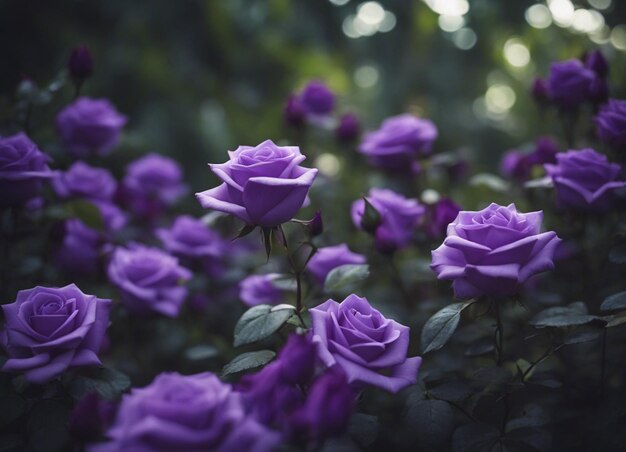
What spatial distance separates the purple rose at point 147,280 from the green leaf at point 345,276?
0.35m

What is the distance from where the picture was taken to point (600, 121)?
985 mm

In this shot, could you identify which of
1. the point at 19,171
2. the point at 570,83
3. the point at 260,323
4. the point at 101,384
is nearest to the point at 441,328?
the point at 260,323

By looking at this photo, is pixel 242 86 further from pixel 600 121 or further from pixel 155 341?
pixel 600 121

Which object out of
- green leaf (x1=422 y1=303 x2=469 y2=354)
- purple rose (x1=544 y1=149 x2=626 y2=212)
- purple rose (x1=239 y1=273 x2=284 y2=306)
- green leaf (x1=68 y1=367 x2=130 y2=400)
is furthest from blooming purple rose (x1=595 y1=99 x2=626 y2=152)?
green leaf (x1=68 y1=367 x2=130 y2=400)

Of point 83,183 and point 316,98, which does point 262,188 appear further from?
point 316,98

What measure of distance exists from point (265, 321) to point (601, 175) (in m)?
0.63

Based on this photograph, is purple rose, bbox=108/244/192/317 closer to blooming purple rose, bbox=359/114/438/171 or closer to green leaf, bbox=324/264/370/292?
green leaf, bbox=324/264/370/292

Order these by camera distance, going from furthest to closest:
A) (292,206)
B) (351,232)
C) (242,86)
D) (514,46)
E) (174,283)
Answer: (242,86) → (514,46) → (351,232) → (174,283) → (292,206)

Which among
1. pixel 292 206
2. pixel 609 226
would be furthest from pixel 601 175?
pixel 292 206

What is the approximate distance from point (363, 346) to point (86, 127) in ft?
3.07

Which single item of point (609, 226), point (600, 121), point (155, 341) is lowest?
point (155, 341)

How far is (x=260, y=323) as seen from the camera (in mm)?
772

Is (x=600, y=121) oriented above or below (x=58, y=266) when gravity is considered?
above

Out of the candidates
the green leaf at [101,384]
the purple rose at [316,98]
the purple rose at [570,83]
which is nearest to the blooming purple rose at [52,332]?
the green leaf at [101,384]
